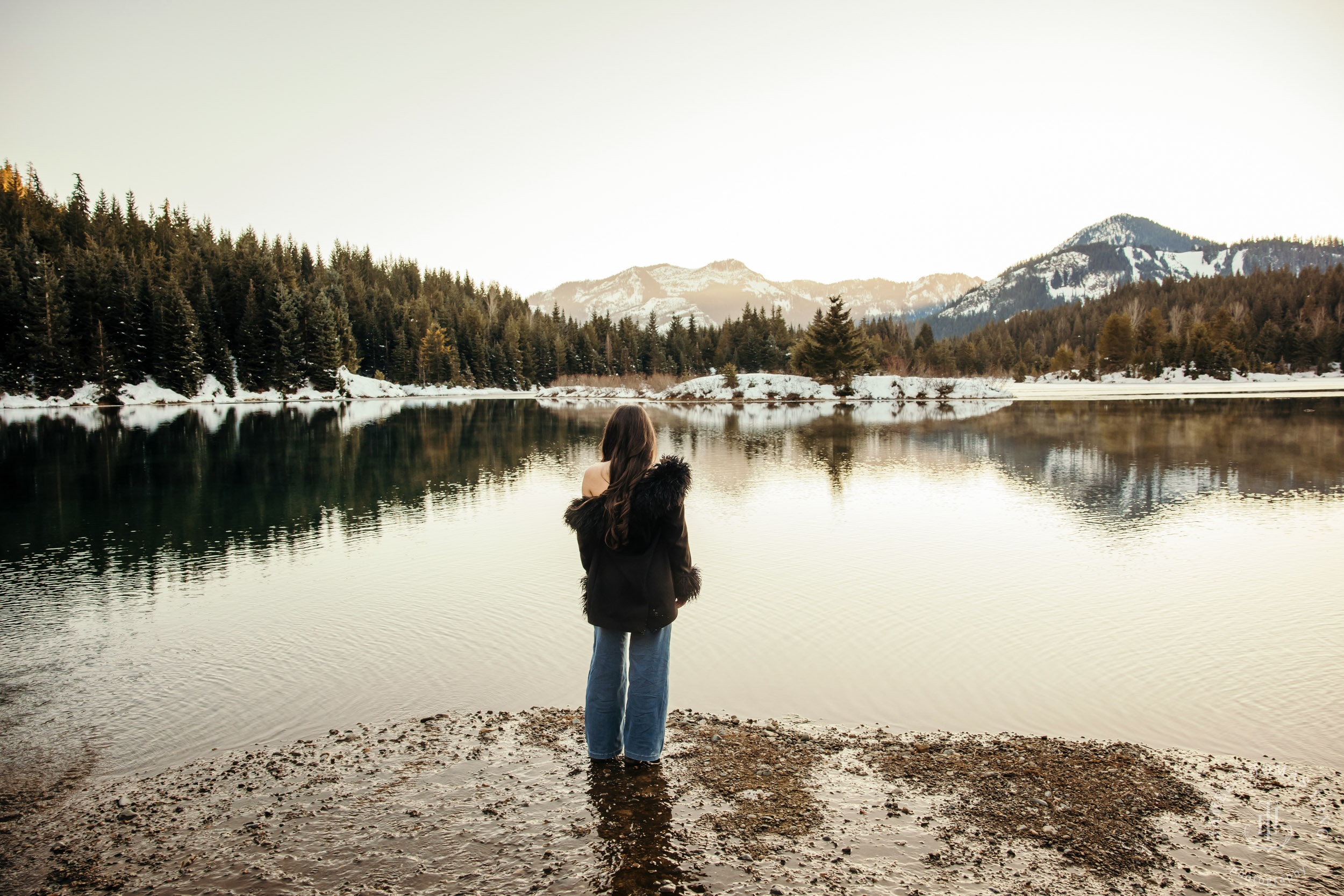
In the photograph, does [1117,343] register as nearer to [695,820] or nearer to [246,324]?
[246,324]

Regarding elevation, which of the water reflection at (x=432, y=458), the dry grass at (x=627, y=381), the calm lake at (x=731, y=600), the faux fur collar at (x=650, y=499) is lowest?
the calm lake at (x=731, y=600)

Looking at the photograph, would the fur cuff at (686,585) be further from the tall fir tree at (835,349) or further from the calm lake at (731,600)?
the tall fir tree at (835,349)

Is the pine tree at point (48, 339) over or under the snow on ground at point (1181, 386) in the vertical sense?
over

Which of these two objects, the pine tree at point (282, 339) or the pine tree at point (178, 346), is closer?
the pine tree at point (178, 346)

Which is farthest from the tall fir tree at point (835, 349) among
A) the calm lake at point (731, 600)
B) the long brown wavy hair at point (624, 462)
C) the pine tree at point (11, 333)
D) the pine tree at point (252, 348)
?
the long brown wavy hair at point (624, 462)

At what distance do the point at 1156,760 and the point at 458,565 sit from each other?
991 cm

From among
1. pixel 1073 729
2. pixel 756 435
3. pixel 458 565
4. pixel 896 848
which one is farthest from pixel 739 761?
pixel 756 435

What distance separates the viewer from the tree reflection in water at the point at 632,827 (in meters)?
4.12

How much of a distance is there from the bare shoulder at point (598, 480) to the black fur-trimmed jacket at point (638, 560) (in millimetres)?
43

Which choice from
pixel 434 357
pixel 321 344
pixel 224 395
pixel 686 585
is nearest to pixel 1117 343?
pixel 434 357

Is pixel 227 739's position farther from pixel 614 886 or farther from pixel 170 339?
pixel 170 339

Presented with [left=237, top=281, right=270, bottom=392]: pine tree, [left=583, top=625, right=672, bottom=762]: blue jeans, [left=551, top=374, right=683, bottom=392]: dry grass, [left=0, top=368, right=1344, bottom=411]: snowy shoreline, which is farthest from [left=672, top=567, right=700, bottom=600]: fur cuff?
[left=551, top=374, right=683, bottom=392]: dry grass

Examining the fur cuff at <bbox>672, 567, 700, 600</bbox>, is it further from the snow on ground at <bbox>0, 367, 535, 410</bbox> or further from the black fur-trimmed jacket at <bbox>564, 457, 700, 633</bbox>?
the snow on ground at <bbox>0, 367, 535, 410</bbox>

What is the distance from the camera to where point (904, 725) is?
21.4 feet
